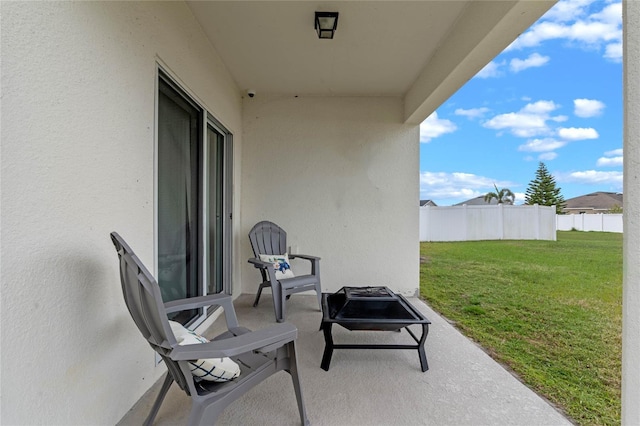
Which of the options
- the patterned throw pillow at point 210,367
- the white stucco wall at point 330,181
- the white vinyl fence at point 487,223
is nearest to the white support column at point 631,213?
the patterned throw pillow at point 210,367

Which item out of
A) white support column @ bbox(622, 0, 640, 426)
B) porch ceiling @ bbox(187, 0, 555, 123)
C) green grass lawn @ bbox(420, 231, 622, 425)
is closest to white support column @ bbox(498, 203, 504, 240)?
green grass lawn @ bbox(420, 231, 622, 425)

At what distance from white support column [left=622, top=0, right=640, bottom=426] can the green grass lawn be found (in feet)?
2.75

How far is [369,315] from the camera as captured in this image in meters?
2.23

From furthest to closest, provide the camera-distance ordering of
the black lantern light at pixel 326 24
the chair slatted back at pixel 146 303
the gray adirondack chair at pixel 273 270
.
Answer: the gray adirondack chair at pixel 273 270, the black lantern light at pixel 326 24, the chair slatted back at pixel 146 303

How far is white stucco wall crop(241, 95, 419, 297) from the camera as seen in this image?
396 cm

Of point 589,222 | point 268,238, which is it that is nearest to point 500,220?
point 589,222

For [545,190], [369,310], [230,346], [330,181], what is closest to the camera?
[230,346]

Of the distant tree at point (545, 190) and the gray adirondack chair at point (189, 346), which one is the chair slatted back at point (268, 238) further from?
the distant tree at point (545, 190)

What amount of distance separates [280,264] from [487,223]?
9.30 metres

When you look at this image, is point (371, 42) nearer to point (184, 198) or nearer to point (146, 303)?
point (184, 198)

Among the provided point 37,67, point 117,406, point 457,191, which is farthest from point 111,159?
point 457,191

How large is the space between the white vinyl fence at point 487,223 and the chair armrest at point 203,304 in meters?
8.95

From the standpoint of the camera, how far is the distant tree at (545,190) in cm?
1927

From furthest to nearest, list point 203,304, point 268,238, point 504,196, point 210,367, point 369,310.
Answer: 1. point 504,196
2. point 268,238
3. point 369,310
4. point 203,304
5. point 210,367
